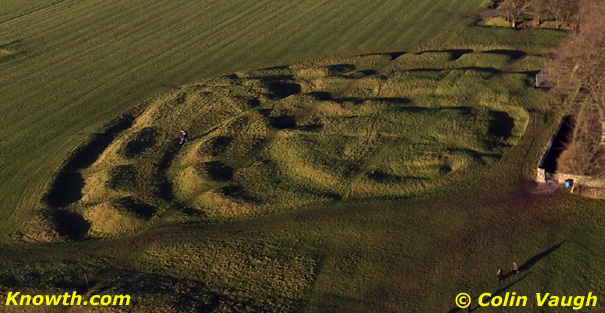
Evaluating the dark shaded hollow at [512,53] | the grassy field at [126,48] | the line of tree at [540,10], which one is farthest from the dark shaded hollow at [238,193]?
the line of tree at [540,10]

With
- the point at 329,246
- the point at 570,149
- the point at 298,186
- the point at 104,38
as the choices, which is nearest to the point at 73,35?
the point at 104,38

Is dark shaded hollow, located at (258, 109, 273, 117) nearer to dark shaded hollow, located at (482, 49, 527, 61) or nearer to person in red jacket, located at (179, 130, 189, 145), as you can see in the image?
person in red jacket, located at (179, 130, 189, 145)

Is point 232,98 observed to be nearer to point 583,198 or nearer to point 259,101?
point 259,101

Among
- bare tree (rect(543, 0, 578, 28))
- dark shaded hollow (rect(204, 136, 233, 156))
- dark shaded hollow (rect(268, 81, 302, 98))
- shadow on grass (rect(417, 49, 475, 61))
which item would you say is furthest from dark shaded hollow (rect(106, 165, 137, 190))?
bare tree (rect(543, 0, 578, 28))

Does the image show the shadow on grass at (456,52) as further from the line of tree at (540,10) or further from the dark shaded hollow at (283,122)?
the dark shaded hollow at (283,122)

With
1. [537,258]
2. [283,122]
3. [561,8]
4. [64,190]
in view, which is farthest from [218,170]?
[561,8]

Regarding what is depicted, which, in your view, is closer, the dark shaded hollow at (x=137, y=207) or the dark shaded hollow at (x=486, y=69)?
the dark shaded hollow at (x=137, y=207)
